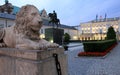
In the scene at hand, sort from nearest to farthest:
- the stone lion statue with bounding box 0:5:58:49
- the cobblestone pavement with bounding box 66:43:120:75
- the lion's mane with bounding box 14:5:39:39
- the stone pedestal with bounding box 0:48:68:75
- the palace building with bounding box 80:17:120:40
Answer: the stone pedestal with bounding box 0:48:68:75
the stone lion statue with bounding box 0:5:58:49
the lion's mane with bounding box 14:5:39:39
the cobblestone pavement with bounding box 66:43:120:75
the palace building with bounding box 80:17:120:40

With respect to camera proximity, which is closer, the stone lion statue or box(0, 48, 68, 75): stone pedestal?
box(0, 48, 68, 75): stone pedestal

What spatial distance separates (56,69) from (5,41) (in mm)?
1295

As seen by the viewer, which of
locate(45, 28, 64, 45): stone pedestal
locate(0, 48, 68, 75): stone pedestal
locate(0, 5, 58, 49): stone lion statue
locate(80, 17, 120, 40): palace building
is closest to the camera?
locate(0, 48, 68, 75): stone pedestal

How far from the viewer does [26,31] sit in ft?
9.38

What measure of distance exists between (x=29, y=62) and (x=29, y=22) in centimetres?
86

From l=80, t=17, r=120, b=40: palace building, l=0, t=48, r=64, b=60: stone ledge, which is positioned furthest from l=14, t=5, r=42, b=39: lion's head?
l=80, t=17, r=120, b=40: palace building

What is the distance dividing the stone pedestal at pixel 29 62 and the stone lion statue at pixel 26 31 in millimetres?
200

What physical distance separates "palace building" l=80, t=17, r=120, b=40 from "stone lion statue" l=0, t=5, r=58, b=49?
193ft

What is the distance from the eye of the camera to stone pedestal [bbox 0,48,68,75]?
2.20 m

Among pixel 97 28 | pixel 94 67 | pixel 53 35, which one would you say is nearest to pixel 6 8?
pixel 53 35

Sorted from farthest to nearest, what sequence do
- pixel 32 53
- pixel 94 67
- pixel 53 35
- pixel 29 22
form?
pixel 53 35 < pixel 94 67 < pixel 29 22 < pixel 32 53

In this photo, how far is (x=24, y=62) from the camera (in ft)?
7.70

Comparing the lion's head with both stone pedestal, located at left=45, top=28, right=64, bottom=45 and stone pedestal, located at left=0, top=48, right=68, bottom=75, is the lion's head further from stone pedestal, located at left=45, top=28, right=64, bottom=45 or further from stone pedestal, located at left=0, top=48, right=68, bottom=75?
stone pedestal, located at left=45, top=28, right=64, bottom=45

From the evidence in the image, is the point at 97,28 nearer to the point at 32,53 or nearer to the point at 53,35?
the point at 53,35
